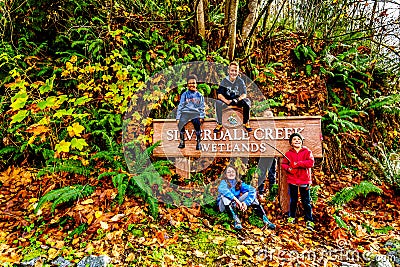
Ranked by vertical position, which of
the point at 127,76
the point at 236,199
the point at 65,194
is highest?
the point at 127,76

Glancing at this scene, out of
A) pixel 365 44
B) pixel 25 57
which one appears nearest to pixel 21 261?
pixel 25 57

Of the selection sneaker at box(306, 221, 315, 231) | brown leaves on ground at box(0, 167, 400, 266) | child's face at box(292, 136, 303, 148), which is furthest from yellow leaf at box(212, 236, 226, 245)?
child's face at box(292, 136, 303, 148)

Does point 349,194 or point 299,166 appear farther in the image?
point 349,194

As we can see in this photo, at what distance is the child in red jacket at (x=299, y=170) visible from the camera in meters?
4.56

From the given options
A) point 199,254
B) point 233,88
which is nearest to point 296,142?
point 233,88

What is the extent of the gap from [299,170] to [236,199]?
1.14m

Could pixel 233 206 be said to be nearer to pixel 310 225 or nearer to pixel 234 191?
pixel 234 191

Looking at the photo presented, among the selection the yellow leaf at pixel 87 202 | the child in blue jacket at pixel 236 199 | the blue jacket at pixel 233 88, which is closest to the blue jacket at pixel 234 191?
the child in blue jacket at pixel 236 199

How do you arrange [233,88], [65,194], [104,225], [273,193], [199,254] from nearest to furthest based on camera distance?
1. [199,254]
2. [104,225]
3. [65,194]
4. [233,88]
5. [273,193]

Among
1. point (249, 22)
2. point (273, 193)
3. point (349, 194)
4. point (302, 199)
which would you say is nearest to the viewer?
point (302, 199)

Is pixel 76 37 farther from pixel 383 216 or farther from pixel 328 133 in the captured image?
pixel 383 216

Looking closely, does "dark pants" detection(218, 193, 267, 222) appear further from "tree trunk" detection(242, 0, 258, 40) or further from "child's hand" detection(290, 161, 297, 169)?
"tree trunk" detection(242, 0, 258, 40)

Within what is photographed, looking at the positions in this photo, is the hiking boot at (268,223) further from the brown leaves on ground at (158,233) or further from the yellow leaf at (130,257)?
the yellow leaf at (130,257)

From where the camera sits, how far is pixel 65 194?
436 centimetres
